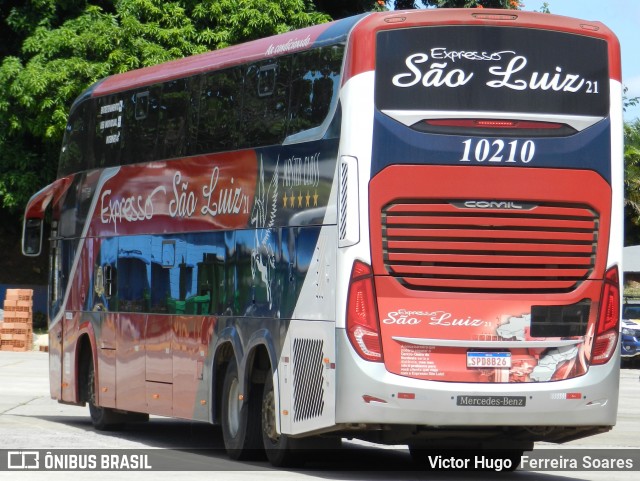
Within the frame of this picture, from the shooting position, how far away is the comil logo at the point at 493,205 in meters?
12.8

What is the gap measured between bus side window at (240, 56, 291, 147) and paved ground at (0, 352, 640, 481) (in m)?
3.14

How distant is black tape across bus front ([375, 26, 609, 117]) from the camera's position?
507 inches

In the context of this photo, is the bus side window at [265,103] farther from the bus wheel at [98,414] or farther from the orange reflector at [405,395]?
the bus wheel at [98,414]

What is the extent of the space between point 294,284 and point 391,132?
187cm

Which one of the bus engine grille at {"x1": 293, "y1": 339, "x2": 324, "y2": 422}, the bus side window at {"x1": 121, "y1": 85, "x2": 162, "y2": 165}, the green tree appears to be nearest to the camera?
the bus engine grille at {"x1": 293, "y1": 339, "x2": 324, "y2": 422}

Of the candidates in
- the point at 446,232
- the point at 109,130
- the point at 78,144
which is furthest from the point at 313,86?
the point at 78,144

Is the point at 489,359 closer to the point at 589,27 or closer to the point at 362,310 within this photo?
the point at 362,310

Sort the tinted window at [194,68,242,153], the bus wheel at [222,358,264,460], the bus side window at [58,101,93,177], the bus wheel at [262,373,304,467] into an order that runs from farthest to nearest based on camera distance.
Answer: the bus side window at [58,101,93,177] < the tinted window at [194,68,242,153] < the bus wheel at [222,358,264,460] < the bus wheel at [262,373,304,467]

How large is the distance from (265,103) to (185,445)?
14.6 ft

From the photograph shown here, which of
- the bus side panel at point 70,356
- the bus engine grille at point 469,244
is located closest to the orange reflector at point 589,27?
the bus engine grille at point 469,244

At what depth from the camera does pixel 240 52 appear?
1573 cm

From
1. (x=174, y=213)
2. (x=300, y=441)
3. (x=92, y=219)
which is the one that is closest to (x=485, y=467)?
(x=300, y=441)

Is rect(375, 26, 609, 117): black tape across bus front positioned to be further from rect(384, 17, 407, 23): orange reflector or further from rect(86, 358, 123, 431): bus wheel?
rect(86, 358, 123, 431): bus wheel

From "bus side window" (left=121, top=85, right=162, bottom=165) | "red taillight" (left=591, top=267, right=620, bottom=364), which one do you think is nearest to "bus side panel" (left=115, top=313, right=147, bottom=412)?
"bus side window" (left=121, top=85, right=162, bottom=165)
